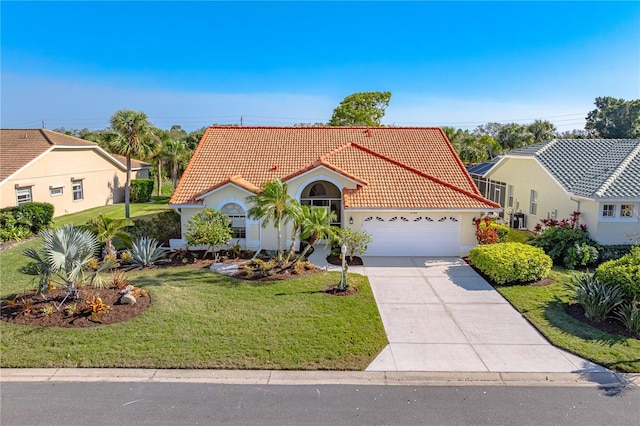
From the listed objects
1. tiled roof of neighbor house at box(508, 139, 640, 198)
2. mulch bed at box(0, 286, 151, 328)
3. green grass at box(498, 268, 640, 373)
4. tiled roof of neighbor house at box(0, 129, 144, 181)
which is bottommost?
green grass at box(498, 268, 640, 373)

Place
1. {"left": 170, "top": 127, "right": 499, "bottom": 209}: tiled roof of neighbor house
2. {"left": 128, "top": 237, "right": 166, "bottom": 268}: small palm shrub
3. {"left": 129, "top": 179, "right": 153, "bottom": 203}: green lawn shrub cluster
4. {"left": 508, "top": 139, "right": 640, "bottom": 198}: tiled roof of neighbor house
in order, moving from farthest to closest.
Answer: {"left": 129, "top": 179, "right": 153, "bottom": 203}: green lawn shrub cluster < {"left": 170, "top": 127, "right": 499, "bottom": 209}: tiled roof of neighbor house < {"left": 508, "top": 139, "right": 640, "bottom": 198}: tiled roof of neighbor house < {"left": 128, "top": 237, "right": 166, "bottom": 268}: small palm shrub

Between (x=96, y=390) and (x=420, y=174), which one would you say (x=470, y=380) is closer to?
(x=96, y=390)

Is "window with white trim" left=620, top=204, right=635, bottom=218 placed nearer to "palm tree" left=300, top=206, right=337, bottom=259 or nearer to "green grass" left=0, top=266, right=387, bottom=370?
"green grass" left=0, top=266, right=387, bottom=370

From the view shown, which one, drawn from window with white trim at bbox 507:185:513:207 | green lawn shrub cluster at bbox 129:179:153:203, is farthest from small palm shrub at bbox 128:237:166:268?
green lawn shrub cluster at bbox 129:179:153:203

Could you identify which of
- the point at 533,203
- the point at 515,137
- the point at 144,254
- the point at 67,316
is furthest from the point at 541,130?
the point at 67,316

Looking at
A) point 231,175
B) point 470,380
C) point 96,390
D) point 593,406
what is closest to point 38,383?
point 96,390
